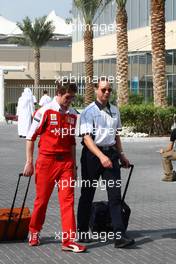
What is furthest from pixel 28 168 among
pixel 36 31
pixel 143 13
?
pixel 36 31

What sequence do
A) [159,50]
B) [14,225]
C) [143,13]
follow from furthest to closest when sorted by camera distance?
1. [143,13]
2. [159,50]
3. [14,225]

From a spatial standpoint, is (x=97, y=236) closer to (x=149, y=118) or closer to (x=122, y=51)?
(x=149, y=118)

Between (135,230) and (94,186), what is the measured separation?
1.16 m

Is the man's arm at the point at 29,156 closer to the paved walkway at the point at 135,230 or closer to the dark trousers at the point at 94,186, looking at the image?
the dark trousers at the point at 94,186

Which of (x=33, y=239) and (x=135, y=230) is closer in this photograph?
(x=33, y=239)

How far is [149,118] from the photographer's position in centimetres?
2459

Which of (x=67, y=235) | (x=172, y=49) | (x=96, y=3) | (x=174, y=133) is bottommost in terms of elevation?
(x=67, y=235)

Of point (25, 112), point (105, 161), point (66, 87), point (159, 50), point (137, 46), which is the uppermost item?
point (137, 46)

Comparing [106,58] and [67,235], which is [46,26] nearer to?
[106,58]

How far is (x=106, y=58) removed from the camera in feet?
159

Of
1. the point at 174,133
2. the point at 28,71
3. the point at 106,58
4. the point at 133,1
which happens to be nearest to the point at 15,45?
the point at 28,71

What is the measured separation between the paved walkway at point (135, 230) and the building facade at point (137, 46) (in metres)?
23.4

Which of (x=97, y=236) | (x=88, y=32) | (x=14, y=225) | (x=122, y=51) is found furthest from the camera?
(x=88, y=32)

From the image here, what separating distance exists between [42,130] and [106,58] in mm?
41362
